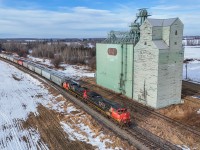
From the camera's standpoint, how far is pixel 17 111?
31.4 meters

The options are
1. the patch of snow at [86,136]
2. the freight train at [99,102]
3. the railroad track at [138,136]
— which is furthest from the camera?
the freight train at [99,102]

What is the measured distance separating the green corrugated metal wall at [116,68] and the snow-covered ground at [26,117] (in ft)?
35.0

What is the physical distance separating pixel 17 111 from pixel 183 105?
25846 millimetres

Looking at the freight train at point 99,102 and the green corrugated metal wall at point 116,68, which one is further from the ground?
the green corrugated metal wall at point 116,68

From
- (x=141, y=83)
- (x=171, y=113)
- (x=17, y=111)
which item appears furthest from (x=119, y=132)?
(x=17, y=111)

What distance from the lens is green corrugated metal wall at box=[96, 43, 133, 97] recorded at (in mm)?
36375

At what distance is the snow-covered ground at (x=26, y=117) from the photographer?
21733 mm

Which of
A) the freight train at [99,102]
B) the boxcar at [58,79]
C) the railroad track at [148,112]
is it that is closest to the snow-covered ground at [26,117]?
the freight train at [99,102]

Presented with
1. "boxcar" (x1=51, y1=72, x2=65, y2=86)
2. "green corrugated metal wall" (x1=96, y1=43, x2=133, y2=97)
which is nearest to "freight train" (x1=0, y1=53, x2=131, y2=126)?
"boxcar" (x1=51, y1=72, x2=65, y2=86)

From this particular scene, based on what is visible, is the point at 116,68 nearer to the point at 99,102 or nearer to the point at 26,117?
the point at 99,102

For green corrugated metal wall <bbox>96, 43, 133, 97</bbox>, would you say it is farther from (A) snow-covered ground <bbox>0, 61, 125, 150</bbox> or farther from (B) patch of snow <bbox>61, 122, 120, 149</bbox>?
(B) patch of snow <bbox>61, 122, 120, 149</bbox>

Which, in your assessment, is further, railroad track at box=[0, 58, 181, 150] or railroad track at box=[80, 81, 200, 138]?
railroad track at box=[80, 81, 200, 138]

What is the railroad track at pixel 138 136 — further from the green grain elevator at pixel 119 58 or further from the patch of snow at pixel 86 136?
the green grain elevator at pixel 119 58

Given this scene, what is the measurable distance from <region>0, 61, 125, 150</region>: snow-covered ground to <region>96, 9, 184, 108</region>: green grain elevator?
10865 millimetres
